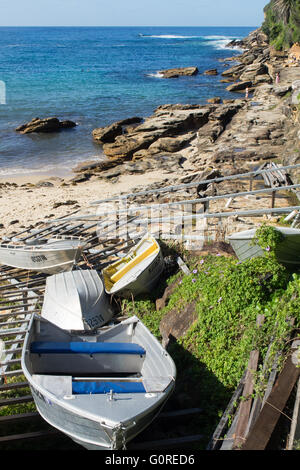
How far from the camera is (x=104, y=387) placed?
588 cm

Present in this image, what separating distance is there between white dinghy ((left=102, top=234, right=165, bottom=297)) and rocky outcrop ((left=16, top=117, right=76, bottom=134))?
2516 centimetres

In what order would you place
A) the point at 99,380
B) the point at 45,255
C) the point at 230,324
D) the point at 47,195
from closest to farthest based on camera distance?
the point at 99,380 → the point at 230,324 → the point at 45,255 → the point at 47,195

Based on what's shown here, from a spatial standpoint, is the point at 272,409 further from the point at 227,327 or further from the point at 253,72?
the point at 253,72

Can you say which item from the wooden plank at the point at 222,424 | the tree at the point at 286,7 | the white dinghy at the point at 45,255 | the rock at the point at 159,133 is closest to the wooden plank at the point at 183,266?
the white dinghy at the point at 45,255

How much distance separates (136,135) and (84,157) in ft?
12.2

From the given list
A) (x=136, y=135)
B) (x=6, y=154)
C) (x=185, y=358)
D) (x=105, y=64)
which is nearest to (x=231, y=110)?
(x=136, y=135)

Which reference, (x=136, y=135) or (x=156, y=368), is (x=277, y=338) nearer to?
(x=156, y=368)

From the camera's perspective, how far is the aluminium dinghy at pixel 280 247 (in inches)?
303

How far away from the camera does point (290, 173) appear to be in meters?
15.9

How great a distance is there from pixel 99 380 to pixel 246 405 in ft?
6.73

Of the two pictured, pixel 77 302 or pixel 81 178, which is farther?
pixel 81 178

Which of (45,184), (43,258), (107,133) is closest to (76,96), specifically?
(107,133)

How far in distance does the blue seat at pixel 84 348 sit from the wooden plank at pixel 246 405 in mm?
1819

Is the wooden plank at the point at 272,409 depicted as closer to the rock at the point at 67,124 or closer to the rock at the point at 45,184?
the rock at the point at 45,184
